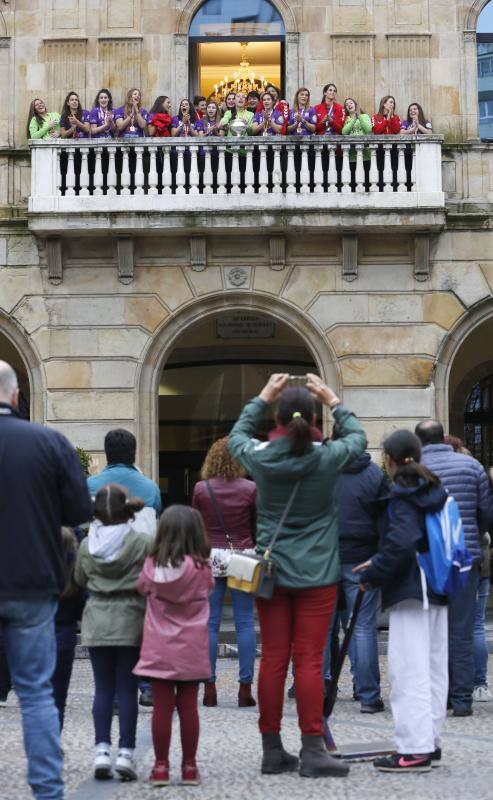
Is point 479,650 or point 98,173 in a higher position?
point 98,173

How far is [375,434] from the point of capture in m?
19.2

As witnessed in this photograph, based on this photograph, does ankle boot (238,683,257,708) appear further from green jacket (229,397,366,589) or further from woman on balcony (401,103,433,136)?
woman on balcony (401,103,433,136)

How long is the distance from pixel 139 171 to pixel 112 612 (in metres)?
11.9

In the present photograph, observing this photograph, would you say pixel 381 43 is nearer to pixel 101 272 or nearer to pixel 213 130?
pixel 213 130

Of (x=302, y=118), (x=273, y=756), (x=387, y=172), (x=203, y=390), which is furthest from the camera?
(x=203, y=390)

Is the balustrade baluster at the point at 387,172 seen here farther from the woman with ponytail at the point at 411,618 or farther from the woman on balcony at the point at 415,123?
the woman with ponytail at the point at 411,618

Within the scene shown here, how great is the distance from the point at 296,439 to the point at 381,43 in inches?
545

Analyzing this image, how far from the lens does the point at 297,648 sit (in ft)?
24.6

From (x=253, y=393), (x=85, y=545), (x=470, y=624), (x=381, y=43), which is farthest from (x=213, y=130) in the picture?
(x=85, y=545)

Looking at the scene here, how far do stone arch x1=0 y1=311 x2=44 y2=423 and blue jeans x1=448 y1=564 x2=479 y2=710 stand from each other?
1028cm

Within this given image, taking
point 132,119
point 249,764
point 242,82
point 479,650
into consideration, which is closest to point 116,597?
point 249,764

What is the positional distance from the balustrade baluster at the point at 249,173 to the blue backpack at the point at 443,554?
1162cm

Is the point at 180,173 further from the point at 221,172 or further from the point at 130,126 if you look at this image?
the point at 130,126

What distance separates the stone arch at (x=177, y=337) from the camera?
63.8 feet
